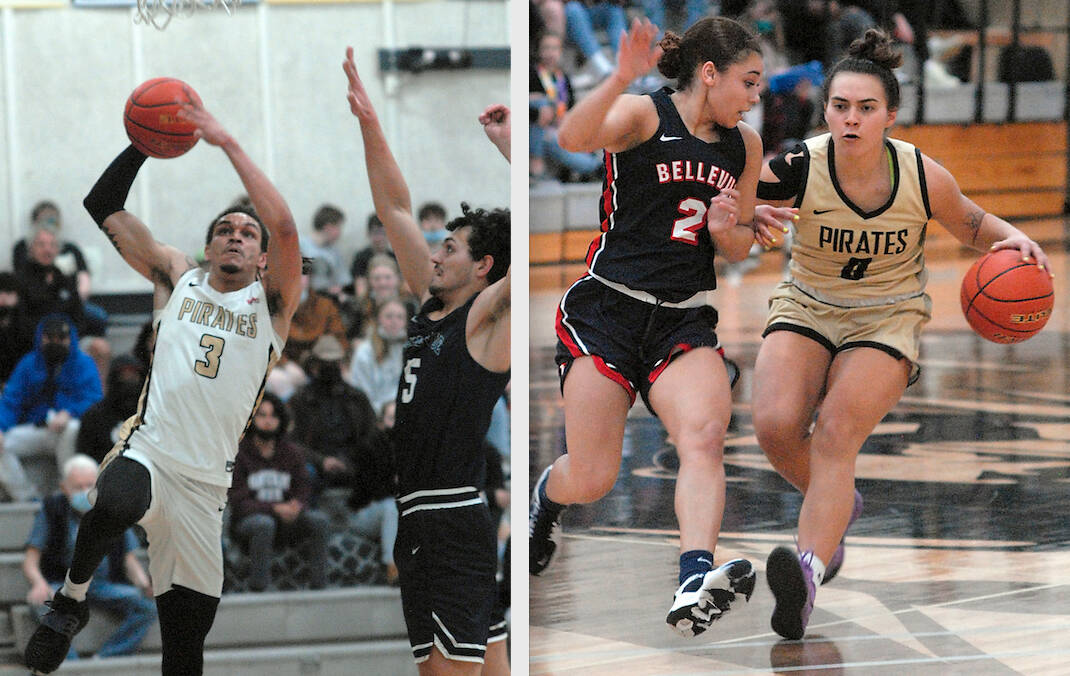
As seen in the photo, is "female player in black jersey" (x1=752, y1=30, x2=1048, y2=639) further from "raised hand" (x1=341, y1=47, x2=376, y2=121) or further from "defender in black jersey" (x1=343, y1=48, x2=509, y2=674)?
"raised hand" (x1=341, y1=47, x2=376, y2=121)

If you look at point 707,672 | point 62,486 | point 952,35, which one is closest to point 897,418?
point 707,672

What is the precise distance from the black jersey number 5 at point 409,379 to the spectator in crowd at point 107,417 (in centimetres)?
177

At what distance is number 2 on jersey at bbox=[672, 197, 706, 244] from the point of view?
346 cm

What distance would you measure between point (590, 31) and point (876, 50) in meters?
6.34

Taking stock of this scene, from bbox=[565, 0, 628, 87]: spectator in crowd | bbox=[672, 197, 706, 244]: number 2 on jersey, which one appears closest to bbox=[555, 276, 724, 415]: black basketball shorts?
bbox=[672, 197, 706, 244]: number 2 on jersey

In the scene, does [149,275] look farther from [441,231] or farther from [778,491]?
[778,491]

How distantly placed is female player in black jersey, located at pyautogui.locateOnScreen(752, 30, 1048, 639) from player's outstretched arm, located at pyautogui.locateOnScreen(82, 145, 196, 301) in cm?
169

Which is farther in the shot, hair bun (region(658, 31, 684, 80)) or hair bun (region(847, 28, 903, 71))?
hair bun (region(847, 28, 903, 71))

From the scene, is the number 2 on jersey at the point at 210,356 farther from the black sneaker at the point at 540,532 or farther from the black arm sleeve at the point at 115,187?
the black sneaker at the point at 540,532

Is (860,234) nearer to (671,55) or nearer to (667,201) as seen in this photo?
(667,201)

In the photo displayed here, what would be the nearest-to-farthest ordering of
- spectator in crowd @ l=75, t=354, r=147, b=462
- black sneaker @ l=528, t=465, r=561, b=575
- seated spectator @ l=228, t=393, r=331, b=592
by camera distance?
black sneaker @ l=528, t=465, r=561, b=575
spectator in crowd @ l=75, t=354, r=147, b=462
seated spectator @ l=228, t=393, r=331, b=592

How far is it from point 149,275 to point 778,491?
2.72 metres

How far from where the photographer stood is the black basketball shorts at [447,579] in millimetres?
3725

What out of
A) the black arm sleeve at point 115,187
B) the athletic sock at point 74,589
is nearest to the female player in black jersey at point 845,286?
the black arm sleeve at point 115,187
